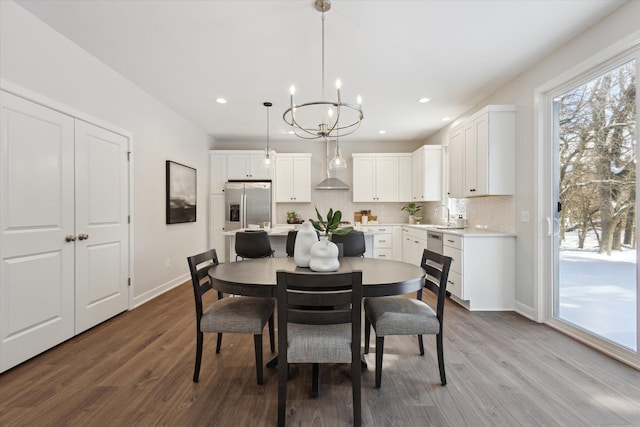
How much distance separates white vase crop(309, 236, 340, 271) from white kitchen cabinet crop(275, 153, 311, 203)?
4.28 metres

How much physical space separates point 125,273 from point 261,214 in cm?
265

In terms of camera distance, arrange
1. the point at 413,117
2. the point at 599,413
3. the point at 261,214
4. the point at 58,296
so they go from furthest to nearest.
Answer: the point at 261,214
the point at 413,117
the point at 58,296
the point at 599,413

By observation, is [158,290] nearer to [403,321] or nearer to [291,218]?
[291,218]

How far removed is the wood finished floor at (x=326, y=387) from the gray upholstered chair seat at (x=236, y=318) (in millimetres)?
392

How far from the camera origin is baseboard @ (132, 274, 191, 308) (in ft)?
12.0

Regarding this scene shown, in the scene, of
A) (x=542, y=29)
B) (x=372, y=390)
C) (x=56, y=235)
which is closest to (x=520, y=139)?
(x=542, y=29)

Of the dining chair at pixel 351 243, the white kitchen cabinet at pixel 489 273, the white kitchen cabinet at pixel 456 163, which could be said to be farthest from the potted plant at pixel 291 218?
the white kitchen cabinet at pixel 489 273

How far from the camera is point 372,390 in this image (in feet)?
6.23

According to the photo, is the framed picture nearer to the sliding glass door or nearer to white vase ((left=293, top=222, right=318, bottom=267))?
white vase ((left=293, top=222, right=318, bottom=267))

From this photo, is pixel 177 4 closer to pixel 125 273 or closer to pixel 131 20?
pixel 131 20

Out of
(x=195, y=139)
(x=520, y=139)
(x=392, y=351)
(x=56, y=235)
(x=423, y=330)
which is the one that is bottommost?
(x=392, y=351)

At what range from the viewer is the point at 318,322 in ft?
4.96

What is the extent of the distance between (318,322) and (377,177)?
501 centimetres

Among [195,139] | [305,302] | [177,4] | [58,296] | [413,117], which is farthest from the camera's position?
[195,139]
